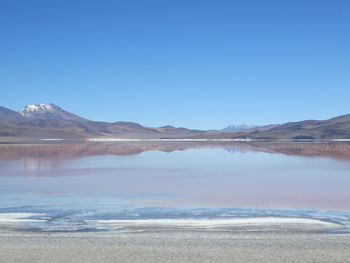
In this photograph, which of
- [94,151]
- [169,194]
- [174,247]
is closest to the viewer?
[174,247]

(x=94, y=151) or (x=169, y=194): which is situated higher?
(x=94, y=151)

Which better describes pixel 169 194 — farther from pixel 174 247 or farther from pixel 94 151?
pixel 94 151

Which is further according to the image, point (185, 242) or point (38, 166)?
point (38, 166)

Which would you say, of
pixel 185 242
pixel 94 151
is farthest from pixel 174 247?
pixel 94 151

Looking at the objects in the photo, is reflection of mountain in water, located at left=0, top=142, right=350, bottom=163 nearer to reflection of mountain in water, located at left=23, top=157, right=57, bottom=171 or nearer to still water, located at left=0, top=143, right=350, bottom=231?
reflection of mountain in water, located at left=23, top=157, right=57, bottom=171

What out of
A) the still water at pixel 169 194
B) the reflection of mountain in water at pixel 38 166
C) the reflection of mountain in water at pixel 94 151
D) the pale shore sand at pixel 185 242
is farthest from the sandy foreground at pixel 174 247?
the reflection of mountain in water at pixel 94 151

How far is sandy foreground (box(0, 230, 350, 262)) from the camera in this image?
790 cm

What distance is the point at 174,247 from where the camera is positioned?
862cm

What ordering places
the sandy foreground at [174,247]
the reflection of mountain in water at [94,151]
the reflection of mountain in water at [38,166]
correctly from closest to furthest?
the sandy foreground at [174,247] < the reflection of mountain in water at [38,166] < the reflection of mountain in water at [94,151]

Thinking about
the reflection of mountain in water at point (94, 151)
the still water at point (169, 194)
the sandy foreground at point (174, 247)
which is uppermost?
the reflection of mountain in water at point (94, 151)

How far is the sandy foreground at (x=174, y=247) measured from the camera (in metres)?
7.90

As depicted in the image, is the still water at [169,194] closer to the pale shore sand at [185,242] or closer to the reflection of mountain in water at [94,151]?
the pale shore sand at [185,242]

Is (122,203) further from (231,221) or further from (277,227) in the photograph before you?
(277,227)

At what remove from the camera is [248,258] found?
7879 millimetres
